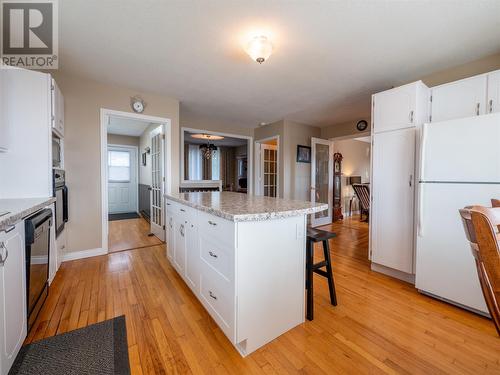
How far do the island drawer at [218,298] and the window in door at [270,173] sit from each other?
3917 mm

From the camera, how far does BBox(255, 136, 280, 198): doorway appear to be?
209 inches

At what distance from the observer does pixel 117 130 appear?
568 cm

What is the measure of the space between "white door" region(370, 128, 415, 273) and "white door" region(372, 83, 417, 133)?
9 cm

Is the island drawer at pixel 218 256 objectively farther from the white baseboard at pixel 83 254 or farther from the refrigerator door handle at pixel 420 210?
the white baseboard at pixel 83 254

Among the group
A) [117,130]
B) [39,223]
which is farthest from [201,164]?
[39,223]

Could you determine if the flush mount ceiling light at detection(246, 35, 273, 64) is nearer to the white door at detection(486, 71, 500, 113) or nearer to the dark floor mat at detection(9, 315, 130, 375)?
the white door at detection(486, 71, 500, 113)

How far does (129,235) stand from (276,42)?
3950mm

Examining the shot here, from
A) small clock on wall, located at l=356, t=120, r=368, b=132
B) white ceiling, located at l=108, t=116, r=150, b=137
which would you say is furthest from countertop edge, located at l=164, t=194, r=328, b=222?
white ceiling, located at l=108, t=116, r=150, b=137

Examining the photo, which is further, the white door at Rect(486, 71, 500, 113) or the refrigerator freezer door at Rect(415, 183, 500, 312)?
the white door at Rect(486, 71, 500, 113)

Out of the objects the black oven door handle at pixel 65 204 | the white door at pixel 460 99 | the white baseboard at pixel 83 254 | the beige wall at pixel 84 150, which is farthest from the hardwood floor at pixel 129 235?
the white door at pixel 460 99

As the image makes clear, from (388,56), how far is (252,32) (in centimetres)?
144

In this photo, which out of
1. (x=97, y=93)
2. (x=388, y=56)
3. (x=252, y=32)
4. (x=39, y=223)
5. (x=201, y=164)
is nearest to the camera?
(x=39, y=223)

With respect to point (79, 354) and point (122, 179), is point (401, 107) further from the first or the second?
point (122, 179)

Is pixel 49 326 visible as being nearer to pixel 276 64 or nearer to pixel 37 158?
pixel 37 158
